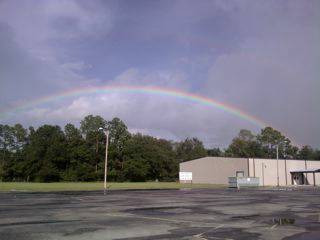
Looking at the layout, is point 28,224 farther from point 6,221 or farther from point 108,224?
point 108,224

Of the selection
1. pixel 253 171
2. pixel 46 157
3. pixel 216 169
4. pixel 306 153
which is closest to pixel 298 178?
pixel 253 171

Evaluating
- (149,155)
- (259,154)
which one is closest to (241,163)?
(149,155)

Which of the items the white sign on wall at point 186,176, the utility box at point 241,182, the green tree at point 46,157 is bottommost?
the utility box at point 241,182

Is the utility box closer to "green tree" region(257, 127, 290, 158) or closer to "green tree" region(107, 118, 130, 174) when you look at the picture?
"green tree" region(107, 118, 130, 174)

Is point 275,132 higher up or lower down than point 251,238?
higher up

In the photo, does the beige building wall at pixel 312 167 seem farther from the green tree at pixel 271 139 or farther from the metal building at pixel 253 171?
the green tree at pixel 271 139

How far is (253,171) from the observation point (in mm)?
95562

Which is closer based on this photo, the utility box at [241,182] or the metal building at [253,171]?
the utility box at [241,182]

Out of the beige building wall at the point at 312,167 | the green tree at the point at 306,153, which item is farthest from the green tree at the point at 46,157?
the green tree at the point at 306,153

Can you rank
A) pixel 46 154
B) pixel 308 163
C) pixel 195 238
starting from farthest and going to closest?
pixel 46 154 → pixel 308 163 → pixel 195 238

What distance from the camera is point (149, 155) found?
131m

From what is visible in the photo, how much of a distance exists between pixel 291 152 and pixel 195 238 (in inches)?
6991

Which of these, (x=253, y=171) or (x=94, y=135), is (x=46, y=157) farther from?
(x=253, y=171)

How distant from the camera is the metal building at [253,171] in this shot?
314 ft
